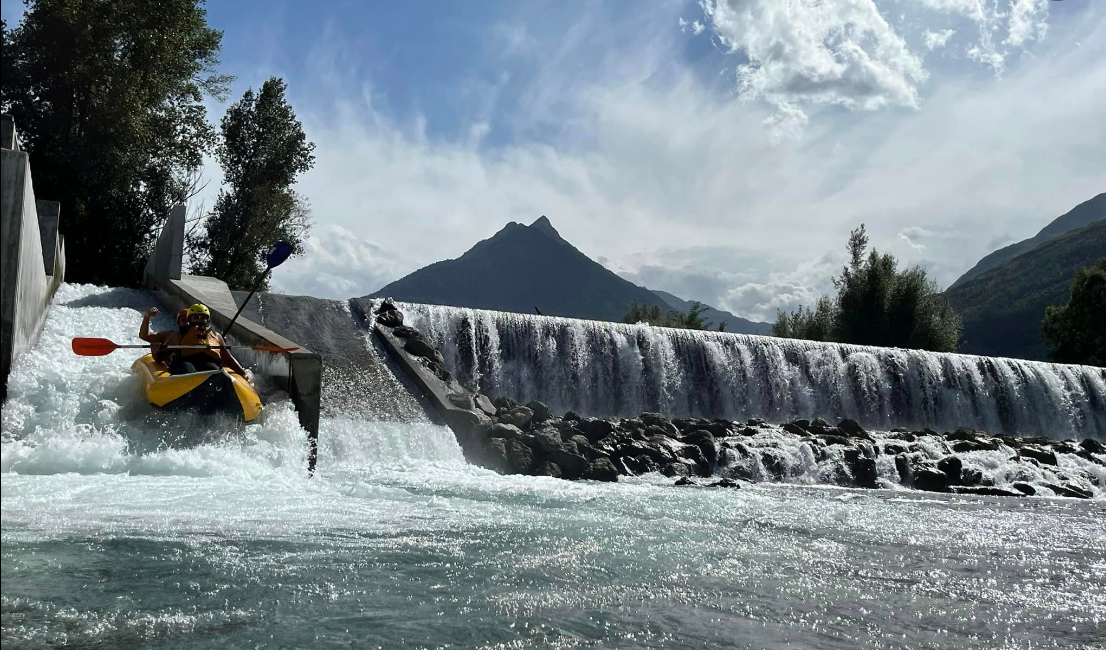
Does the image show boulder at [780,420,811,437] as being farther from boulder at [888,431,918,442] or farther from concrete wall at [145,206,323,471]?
concrete wall at [145,206,323,471]

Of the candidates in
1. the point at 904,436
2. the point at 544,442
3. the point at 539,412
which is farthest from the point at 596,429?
the point at 904,436

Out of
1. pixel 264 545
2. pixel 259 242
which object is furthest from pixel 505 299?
pixel 264 545

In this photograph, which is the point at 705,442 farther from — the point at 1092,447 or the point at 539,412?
the point at 1092,447

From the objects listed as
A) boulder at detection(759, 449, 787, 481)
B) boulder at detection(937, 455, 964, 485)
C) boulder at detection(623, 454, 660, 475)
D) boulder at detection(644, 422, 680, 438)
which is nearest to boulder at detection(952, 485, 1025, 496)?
boulder at detection(937, 455, 964, 485)

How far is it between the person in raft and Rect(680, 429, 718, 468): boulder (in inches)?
332

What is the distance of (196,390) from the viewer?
29.7ft

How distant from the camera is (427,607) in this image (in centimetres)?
518

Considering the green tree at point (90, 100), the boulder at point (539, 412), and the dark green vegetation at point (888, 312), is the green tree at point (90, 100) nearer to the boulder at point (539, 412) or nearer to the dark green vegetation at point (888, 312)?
the boulder at point (539, 412)

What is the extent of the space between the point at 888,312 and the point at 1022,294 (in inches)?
2778

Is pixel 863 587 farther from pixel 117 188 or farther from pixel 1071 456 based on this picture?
pixel 117 188

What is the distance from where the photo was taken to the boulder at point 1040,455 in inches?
712

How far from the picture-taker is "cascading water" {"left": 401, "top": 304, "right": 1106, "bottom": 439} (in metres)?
19.5

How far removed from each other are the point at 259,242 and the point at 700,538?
2541 centimetres

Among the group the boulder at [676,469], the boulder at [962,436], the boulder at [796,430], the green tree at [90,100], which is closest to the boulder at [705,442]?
the boulder at [676,469]
